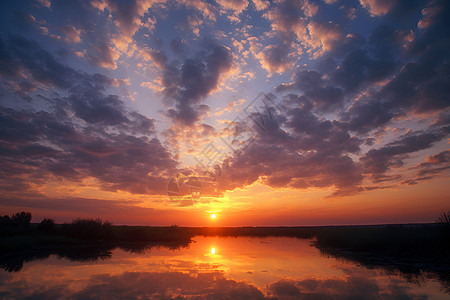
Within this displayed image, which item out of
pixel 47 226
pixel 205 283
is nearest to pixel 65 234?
pixel 47 226

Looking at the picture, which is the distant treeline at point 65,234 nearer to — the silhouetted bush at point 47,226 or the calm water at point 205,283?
the silhouetted bush at point 47,226

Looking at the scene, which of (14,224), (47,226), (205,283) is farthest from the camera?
(47,226)

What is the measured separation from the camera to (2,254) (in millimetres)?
21344

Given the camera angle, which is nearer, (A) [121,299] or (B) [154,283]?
(A) [121,299]

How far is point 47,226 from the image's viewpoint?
121 ft

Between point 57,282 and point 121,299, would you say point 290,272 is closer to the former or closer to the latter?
point 121,299

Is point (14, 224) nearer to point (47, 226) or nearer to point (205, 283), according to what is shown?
point (47, 226)

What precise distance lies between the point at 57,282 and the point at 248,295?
35.3 feet

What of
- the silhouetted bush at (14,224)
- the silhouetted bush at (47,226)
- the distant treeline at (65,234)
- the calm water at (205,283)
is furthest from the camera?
the silhouetted bush at (47,226)

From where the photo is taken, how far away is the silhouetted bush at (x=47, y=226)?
36531mm

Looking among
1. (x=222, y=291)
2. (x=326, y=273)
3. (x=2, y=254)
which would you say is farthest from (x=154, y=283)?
(x=2, y=254)

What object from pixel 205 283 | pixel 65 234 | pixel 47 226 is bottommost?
pixel 205 283

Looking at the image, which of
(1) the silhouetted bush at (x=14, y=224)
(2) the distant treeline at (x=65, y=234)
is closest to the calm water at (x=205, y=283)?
(2) the distant treeline at (x=65, y=234)

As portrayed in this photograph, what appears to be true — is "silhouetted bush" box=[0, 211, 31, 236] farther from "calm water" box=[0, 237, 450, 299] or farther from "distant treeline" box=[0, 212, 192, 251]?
"calm water" box=[0, 237, 450, 299]
